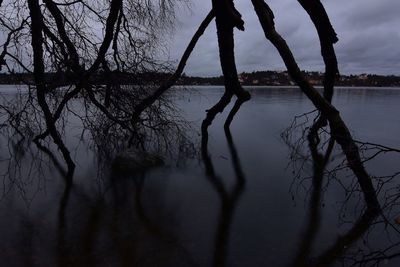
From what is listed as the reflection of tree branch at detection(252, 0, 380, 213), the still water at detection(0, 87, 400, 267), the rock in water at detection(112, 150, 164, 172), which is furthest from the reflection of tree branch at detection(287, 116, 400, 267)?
the rock in water at detection(112, 150, 164, 172)

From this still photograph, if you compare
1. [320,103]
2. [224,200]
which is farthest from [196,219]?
[320,103]

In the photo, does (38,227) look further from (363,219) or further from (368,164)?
(368,164)

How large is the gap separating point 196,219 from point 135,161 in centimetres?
310

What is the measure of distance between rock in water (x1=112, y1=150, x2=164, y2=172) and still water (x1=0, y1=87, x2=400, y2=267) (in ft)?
0.91

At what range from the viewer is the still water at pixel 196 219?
451 centimetres

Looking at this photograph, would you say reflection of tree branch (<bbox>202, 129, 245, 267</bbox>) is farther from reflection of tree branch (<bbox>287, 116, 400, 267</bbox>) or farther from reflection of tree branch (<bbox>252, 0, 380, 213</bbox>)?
reflection of tree branch (<bbox>252, 0, 380, 213</bbox>)

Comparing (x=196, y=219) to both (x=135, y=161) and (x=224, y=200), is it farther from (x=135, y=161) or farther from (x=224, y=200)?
(x=135, y=161)

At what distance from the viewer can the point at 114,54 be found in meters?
8.64

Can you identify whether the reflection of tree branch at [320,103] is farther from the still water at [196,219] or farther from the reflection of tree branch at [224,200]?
the reflection of tree branch at [224,200]

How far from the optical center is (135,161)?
838cm

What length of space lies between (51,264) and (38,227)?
3.82ft

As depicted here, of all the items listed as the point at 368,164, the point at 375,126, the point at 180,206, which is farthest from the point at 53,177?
the point at 375,126

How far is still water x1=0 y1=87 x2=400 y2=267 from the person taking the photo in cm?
451

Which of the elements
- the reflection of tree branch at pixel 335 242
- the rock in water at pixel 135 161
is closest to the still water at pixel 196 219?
the reflection of tree branch at pixel 335 242
